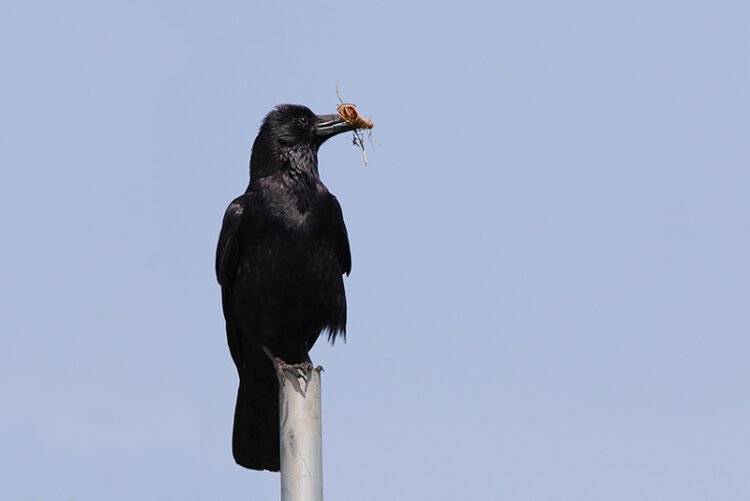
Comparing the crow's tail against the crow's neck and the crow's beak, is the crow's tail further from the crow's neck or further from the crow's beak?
the crow's beak

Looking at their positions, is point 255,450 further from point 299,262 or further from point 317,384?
point 317,384

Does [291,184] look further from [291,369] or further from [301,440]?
[301,440]

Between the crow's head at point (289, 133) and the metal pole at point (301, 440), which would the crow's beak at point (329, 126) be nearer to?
the crow's head at point (289, 133)

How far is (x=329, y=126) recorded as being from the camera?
9.39 metres

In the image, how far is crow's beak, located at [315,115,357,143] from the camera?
9.37 m

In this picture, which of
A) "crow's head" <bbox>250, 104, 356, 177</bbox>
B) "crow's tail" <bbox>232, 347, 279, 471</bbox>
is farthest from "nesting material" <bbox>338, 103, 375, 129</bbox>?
"crow's tail" <bbox>232, 347, 279, 471</bbox>

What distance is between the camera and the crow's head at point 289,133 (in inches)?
364

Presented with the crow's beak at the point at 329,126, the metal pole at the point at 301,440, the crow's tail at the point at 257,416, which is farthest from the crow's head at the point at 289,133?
the metal pole at the point at 301,440

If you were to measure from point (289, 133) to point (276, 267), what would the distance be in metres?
0.97

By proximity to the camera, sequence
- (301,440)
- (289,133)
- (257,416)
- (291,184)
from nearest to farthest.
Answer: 1. (301,440)
2. (291,184)
3. (257,416)
4. (289,133)

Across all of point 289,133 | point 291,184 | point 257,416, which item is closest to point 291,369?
point 257,416

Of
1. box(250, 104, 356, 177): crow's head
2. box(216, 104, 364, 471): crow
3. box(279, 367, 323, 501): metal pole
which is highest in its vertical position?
box(250, 104, 356, 177): crow's head

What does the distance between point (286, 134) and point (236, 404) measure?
173cm

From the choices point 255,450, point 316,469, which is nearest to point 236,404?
point 255,450
